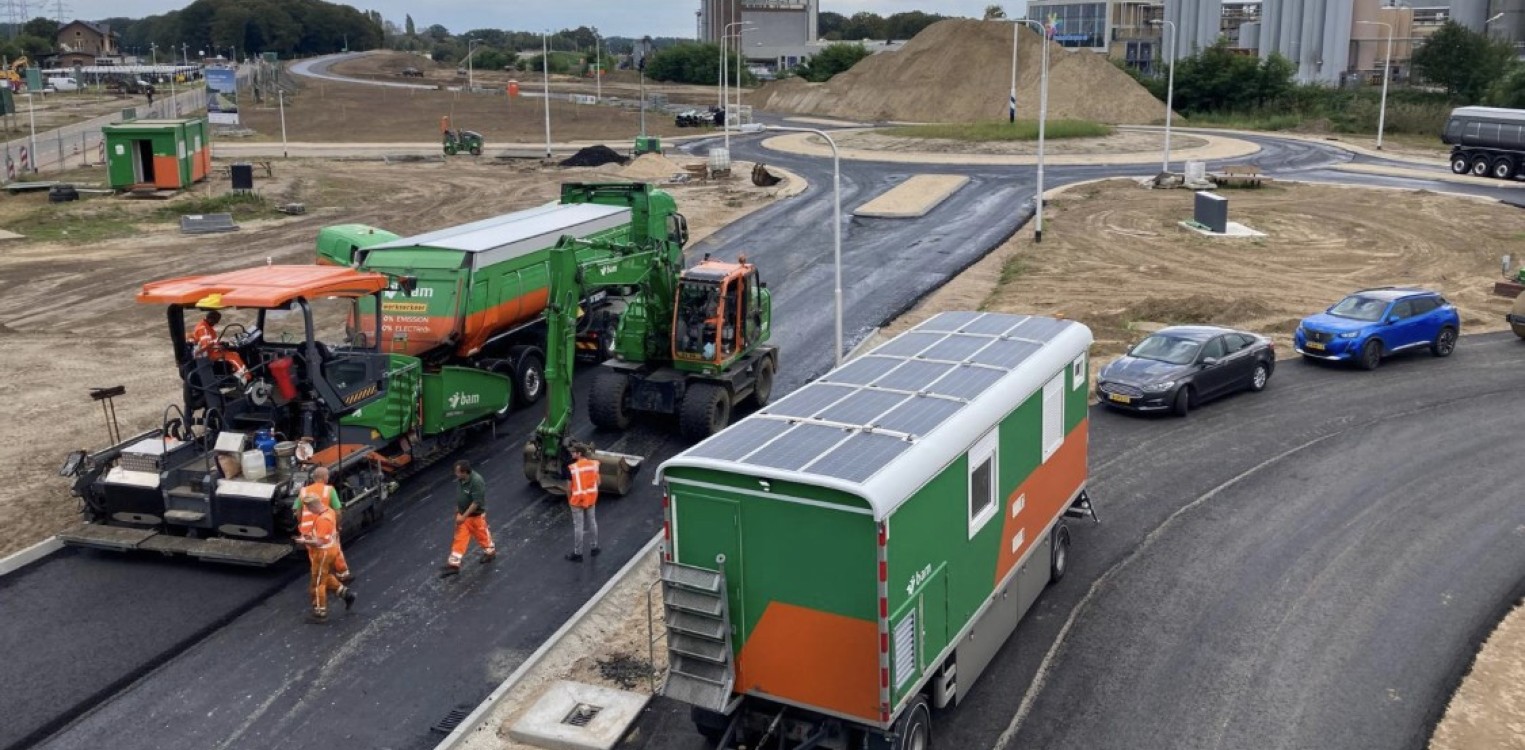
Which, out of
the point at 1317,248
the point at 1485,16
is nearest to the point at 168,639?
the point at 1317,248

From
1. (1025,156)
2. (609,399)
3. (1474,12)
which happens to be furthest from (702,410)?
(1474,12)

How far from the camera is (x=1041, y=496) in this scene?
563 inches

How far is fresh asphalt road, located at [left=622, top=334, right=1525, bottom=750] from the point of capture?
12.4 meters

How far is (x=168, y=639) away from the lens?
14516mm

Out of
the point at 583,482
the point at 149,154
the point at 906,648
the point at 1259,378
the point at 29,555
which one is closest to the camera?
the point at 906,648

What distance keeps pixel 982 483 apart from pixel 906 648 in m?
2.25

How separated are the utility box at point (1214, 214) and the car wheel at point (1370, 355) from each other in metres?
15.3

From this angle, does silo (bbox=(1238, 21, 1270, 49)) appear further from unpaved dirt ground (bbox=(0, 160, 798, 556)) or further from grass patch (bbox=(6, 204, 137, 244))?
grass patch (bbox=(6, 204, 137, 244))

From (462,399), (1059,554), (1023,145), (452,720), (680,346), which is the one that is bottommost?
(452,720)

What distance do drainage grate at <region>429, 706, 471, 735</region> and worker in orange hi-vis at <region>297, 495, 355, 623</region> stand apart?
296 cm

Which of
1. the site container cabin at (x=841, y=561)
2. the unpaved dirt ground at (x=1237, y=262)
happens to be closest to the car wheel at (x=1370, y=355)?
the unpaved dirt ground at (x=1237, y=262)

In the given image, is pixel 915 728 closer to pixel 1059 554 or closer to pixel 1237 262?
pixel 1059 554

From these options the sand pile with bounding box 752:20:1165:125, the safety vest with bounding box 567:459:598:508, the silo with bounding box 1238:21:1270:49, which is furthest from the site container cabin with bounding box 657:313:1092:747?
the silo with bounding box 1238:21:1270:49

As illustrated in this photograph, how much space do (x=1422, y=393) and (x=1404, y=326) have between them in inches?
100
